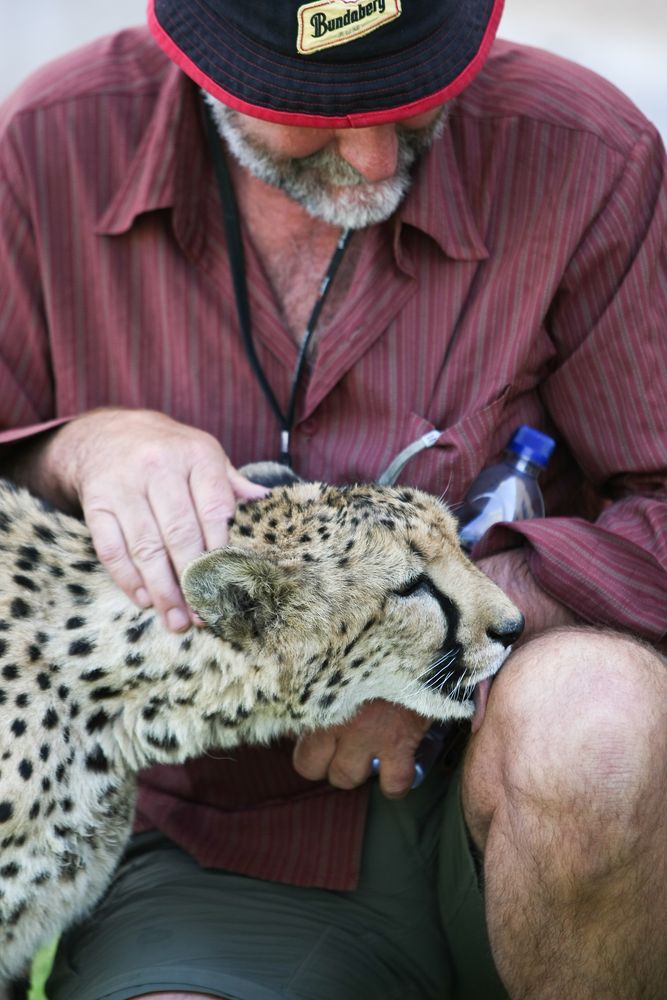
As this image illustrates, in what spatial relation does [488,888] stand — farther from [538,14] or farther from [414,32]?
[538,14]

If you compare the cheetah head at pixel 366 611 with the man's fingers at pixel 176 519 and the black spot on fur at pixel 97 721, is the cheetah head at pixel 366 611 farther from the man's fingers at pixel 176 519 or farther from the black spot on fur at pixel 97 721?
the black spot on fur at pixel 97 721

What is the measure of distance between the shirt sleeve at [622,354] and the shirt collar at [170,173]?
675mm

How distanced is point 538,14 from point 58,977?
563 centimetres

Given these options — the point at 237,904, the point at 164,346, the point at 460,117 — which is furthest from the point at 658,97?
the point at 237,904

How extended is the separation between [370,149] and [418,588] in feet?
2.38

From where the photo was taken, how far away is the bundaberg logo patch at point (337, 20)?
79.3 inches

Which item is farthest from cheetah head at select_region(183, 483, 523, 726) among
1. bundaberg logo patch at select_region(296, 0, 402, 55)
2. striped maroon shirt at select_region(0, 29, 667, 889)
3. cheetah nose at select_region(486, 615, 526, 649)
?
bundaberg logo patch at select_region(296, 0, 402, 55)

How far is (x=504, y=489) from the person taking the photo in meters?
2.46

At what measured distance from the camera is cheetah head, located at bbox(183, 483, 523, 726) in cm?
204

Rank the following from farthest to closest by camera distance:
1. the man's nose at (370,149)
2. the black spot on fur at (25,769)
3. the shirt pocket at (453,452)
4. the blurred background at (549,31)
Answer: the blurred background at (549,31) < the shirt pocket at (453,452) < the man's nose at (370,149) < the black spot on fur at (25,769)

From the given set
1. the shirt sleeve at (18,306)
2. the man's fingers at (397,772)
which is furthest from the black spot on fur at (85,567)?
the man's fingers at (397,772)

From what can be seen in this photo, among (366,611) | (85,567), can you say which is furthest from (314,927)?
(85,567)

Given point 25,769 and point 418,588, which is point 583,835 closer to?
point 418,588

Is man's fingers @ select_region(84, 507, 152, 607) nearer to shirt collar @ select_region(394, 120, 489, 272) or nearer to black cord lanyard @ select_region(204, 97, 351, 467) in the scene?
black cord lanyard @ select_region(204, 97, 351, 467)
